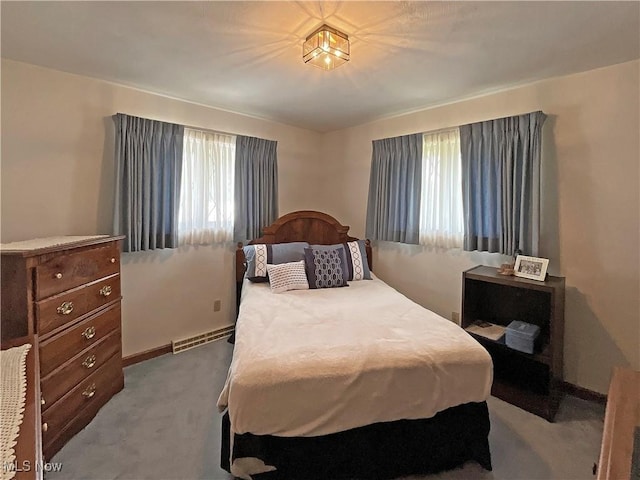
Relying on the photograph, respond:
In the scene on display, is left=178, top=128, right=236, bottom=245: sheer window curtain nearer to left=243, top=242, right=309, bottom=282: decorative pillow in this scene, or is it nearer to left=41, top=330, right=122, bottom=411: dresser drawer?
left=243, top=242, right=309, bottom=282: decorative pillow

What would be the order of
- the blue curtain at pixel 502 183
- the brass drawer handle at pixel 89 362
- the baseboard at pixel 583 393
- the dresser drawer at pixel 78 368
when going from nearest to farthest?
the dresser drawer at pixel 78 368, the brass drawer handle at pixel 89 362, the baseboard at pixel 583 393, the blue curtain at pixel 502 183

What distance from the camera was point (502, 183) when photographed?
2535 mm

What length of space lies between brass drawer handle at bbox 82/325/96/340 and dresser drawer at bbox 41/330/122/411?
82 mm

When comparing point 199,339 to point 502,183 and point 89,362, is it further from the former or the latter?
point 502,183

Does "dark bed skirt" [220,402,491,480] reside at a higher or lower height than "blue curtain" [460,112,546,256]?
lower

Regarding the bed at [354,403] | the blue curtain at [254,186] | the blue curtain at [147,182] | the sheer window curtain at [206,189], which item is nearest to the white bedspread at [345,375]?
the bed at [354,403]

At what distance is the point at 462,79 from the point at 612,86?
3.24ft

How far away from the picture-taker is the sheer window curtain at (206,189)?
3027 millimetres

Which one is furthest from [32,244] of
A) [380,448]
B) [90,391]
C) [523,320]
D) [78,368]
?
[523,320]

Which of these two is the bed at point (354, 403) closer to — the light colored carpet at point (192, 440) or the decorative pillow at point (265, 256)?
the light colored carpet at point (192, 440)

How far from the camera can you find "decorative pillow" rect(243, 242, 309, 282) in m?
2.98

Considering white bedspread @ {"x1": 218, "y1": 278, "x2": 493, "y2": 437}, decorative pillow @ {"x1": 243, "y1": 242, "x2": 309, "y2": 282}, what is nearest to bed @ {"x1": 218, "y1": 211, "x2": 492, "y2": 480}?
white bedspread @ {"x1": 218, "y1": 278, "x2": 493, "y2": 437}

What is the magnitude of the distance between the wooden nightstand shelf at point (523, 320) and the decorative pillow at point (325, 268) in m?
1.08

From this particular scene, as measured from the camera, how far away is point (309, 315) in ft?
6.88
